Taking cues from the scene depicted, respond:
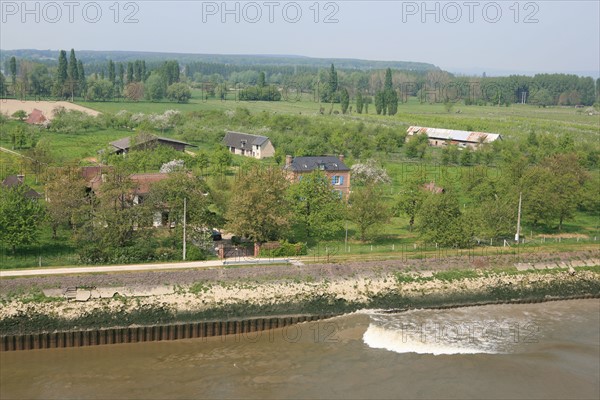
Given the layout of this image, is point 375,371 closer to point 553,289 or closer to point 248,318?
point 248,318

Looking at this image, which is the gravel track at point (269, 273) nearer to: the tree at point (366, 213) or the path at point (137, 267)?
the path at point (137, 267)

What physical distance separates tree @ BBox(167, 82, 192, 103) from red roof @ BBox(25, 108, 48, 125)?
135 ft


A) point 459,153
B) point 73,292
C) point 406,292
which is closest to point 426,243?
point 406,292

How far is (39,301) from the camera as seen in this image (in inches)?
1318

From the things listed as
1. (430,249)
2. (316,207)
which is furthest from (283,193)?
(430,249)

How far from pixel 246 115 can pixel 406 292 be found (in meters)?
64.7

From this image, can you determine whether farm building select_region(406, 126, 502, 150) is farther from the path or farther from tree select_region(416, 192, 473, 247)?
the path

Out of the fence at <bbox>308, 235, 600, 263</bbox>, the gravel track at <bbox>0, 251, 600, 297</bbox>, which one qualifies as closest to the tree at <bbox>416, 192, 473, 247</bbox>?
the fence at <bbox>308, 235, 600, 263</bbox>

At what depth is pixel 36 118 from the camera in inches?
3765

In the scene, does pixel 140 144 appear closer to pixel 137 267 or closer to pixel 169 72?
pixel 137 267

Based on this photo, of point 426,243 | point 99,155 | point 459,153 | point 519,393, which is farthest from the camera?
point 459,153

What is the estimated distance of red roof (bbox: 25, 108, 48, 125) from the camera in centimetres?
9472

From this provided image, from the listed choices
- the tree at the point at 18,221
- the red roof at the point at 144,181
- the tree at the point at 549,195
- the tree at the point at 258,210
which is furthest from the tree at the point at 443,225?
the tree at the point at 18,221

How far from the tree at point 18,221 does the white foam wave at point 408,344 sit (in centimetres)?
1892
